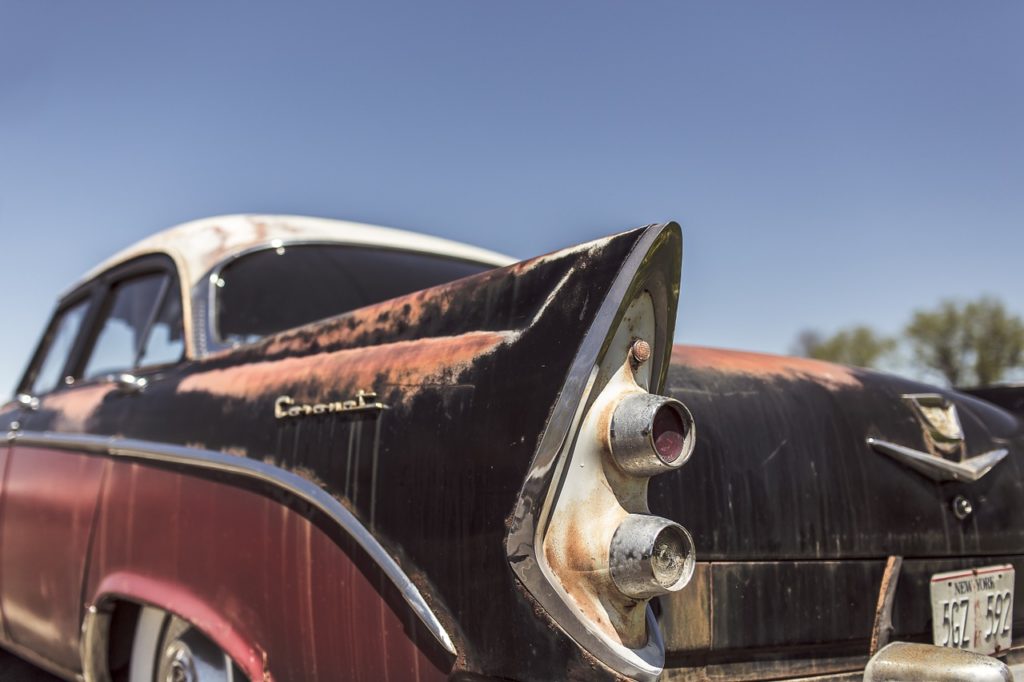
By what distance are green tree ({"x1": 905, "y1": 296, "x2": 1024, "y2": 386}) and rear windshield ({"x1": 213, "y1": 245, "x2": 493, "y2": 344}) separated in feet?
152

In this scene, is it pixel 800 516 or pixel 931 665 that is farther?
pixel 800 516

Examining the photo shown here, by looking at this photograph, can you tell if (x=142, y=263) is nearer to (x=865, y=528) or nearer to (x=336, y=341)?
(x=336, y=341)

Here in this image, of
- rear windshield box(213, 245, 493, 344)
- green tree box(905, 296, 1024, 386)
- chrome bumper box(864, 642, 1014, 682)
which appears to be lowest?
chrome bumper box(864, 642, 1014, 682)

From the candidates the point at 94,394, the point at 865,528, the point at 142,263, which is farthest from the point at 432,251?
the point at 865,528

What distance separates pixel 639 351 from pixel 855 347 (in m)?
53.6

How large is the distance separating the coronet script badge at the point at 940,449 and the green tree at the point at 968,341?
46337mm

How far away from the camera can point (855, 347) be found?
51.0m

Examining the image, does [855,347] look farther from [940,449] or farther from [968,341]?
[940,449]

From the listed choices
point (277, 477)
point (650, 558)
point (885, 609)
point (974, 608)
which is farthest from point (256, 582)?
point (974, 608)

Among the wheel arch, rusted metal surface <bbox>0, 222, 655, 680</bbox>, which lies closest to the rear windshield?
rusted metal surface <bbox>0, 222, 655, 680</bbox>

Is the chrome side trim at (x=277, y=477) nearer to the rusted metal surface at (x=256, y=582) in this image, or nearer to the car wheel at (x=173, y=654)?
the rusted metal surface at (x=256, y=582)

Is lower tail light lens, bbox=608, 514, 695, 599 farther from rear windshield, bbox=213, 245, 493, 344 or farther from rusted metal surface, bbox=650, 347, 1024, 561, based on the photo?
rear windshield, bbox=213, 245, 493, 344

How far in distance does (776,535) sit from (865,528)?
0.83 ft

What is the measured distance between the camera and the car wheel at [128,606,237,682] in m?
1.99
